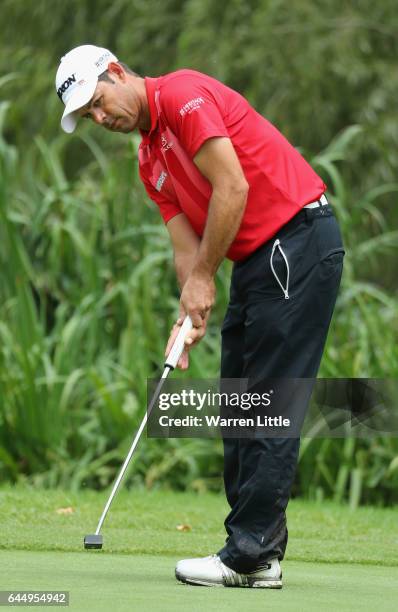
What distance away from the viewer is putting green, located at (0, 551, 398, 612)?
3725mm

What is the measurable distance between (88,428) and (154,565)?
9.72 feet

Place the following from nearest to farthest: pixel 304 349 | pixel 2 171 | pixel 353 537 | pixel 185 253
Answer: pixel 304 349
pixel 185 253
pixel 353 537
pixel 2 171

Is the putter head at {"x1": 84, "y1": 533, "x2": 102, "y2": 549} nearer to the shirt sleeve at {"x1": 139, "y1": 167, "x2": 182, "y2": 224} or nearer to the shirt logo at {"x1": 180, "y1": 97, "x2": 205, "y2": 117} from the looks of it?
the shirt sleeve at {"x1": 139, "y1": 167, "x2": 182, "y2": 224}

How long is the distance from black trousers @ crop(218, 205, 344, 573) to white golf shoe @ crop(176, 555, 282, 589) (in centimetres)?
3

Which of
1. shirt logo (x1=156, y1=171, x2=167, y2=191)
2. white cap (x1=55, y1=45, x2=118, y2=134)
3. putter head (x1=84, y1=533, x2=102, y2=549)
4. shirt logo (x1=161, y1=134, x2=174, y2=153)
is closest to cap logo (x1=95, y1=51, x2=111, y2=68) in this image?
white cap (x1=55, y1=45, x2=118, y2=134)

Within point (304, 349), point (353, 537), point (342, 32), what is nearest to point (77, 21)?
point (342, 32)

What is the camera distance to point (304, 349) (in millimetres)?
4309

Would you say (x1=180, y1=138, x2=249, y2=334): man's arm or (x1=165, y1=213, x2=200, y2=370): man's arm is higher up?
(x1=180, y1=138, x2=249, y2=334): man's arm

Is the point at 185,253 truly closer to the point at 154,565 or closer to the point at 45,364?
the point at 154,565

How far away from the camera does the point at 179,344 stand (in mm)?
4453

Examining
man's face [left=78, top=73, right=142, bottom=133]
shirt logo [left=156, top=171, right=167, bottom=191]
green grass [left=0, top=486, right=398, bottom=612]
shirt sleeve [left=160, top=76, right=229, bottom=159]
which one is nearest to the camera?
green grass [left=0, top=486, right=398, bottom=612]

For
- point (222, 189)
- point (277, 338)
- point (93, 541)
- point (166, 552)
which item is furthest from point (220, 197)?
point (166, 552)

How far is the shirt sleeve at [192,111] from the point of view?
414 centimetres

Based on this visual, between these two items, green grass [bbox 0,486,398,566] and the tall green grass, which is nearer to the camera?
green grass [bbox 0,486,398,566]
